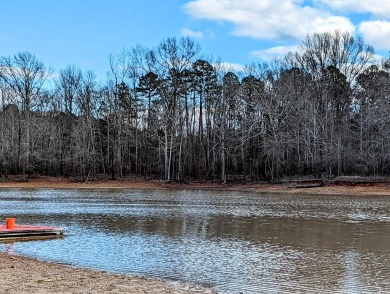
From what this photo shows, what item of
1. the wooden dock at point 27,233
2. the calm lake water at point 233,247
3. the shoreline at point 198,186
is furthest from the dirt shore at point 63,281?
the shoreline at point 198,186

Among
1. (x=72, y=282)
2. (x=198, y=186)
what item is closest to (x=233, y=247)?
(x=72, y=282)

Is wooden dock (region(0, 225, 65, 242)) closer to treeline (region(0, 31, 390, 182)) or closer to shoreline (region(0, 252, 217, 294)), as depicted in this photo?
shoreline (region(0, 252, 217, 294))

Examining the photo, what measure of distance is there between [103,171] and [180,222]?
45.0 m

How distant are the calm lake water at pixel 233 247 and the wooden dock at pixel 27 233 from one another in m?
0.65

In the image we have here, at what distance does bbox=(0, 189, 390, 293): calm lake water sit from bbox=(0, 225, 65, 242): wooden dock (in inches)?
25.8

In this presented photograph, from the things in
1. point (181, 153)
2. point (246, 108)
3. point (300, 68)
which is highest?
point (300, 68)

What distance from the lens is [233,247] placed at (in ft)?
48.3

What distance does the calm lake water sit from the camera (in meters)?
10.4

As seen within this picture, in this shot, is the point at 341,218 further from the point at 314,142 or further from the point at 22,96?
the point at 22,96

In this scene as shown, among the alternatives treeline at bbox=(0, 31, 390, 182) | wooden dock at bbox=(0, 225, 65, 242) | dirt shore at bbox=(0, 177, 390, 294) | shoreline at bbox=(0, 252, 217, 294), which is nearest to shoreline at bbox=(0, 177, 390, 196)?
treeline at bbox=(0, 31, 390, 182)

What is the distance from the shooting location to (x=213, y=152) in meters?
58.2

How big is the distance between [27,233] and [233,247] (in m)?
6.58

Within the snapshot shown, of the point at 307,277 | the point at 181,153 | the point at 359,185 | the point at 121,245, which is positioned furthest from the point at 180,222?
the point at 181,153

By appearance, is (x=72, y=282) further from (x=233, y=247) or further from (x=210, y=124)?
(x=210, y=124)
